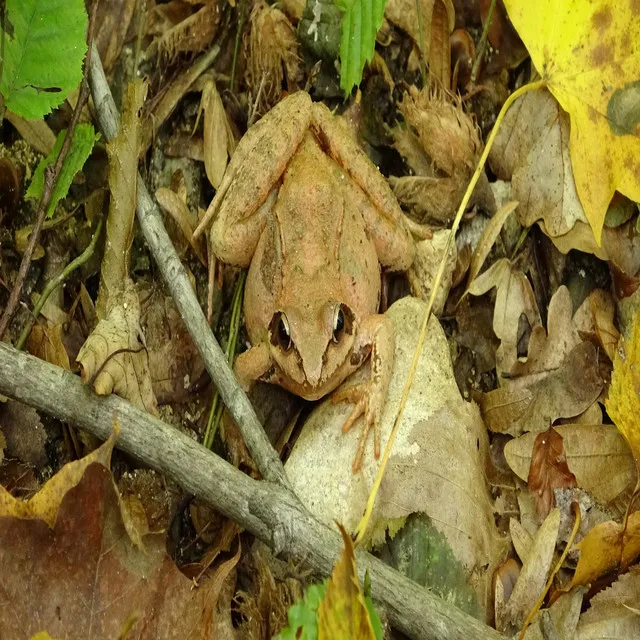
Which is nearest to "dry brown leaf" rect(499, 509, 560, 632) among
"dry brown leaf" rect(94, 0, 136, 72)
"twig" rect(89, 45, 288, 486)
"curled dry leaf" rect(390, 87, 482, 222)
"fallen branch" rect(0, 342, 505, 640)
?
"fallen branch" rect(0, 342, 505, 640)

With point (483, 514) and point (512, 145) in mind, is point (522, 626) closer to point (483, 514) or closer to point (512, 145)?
point (483, 514)

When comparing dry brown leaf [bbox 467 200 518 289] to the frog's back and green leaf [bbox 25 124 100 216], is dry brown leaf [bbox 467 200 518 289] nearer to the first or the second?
the frog's back

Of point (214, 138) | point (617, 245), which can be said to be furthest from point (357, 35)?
point (617, 245)

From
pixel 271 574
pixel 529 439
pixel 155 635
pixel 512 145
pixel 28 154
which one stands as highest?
pixel 512 145

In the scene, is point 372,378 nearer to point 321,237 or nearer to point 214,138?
point 321,237

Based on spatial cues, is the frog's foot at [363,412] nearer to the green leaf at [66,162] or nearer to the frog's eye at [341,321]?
the frog's eye at [341,321]

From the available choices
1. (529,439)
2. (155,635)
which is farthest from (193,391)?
(529,439)
